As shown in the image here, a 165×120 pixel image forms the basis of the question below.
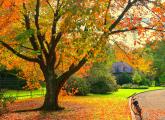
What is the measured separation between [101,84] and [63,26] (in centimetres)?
3203

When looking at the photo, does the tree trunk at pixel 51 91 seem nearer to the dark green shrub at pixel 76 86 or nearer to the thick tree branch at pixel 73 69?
the thick tree branch at pixel 73 69

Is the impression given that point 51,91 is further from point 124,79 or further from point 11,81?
point 124,79

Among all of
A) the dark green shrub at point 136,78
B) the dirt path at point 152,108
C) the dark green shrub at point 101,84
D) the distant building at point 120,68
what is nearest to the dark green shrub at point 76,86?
the dark green shrub at point 101,84

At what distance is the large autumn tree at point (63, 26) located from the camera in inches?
838

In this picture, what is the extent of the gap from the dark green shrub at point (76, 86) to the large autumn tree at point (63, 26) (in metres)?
15.9

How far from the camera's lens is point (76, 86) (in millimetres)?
51000

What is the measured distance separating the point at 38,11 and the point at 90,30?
8.06 metres

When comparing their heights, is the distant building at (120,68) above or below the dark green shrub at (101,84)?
above

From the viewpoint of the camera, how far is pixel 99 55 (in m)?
22.8

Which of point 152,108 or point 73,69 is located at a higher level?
point 73,69

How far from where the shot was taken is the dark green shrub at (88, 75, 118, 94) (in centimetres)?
5528

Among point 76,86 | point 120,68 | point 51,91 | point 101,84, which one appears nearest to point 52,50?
point 51,91

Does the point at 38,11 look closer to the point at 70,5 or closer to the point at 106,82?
the point at 70,5

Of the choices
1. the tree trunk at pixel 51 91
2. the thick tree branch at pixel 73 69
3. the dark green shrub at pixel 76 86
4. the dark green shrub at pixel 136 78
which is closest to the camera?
the thick tree branch at pixel 73 69
